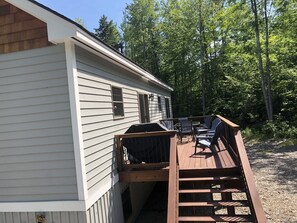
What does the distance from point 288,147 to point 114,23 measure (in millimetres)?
33209

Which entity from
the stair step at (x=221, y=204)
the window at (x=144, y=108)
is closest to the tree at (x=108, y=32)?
the window at (x=144, y=108)

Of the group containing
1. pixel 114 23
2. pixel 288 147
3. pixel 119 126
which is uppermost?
pixel 114 23

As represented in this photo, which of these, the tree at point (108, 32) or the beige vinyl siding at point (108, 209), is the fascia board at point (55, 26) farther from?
the tree at point (108, 32)

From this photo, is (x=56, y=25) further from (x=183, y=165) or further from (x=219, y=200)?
(x=219, y=200)

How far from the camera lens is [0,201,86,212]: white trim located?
4.26m

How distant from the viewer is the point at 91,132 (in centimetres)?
477

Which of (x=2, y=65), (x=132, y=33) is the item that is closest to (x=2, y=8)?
(x=2, y=65)

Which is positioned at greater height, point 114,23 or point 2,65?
point 114,23

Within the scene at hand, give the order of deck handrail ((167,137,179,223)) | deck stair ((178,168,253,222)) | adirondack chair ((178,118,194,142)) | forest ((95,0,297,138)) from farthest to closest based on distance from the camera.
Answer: forest ((95,0,297,138))
adirondack chair ((178,118,194,142))
deck stair ((178,168,253,222))
deck handrail ((167,137,179,223))

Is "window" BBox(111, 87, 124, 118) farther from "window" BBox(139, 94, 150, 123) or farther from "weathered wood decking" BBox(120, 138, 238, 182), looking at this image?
"window" BBox(139, 94, 150, 123)

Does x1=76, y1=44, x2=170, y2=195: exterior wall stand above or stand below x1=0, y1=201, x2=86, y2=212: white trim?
above

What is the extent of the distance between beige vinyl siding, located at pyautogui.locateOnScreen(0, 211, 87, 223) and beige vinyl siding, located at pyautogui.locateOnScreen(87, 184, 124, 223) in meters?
0.17

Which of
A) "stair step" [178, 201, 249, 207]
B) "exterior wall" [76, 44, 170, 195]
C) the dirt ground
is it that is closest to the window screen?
"exterior wall" [76, 44, 170, 195]

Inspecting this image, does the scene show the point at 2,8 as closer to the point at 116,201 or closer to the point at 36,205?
the point at 36,205
